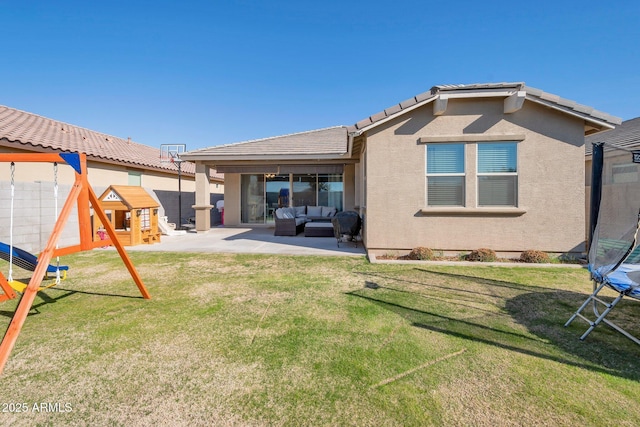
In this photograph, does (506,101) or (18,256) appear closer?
(18,256)

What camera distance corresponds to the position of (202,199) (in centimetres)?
1413

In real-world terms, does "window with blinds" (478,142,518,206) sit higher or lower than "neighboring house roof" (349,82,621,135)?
lower

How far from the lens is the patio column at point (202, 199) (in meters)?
14.2

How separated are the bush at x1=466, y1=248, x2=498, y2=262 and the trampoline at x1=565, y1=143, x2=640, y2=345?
11.2ft

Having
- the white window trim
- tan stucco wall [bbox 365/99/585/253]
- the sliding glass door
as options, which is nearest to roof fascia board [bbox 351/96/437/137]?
tan stucco wall [bbox 365/99/585/253]

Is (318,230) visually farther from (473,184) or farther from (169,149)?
(169,149)

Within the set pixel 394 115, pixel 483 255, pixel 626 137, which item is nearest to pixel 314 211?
pixel 394 115

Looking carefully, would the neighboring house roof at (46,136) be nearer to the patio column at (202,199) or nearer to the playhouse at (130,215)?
the playhouse at (130,215)

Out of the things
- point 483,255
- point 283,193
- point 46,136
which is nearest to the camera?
point 483,255

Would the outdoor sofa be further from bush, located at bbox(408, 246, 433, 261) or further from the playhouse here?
bush, located at bbox(408, 246, 433, 261)

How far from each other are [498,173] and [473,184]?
785 mm

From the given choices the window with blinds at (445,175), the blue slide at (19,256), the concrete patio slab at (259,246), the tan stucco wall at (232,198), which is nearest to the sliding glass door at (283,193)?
the tan stucco wall at (232,198)

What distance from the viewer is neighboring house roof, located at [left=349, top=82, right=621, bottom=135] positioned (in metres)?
7.47

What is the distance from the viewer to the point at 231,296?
518cm
